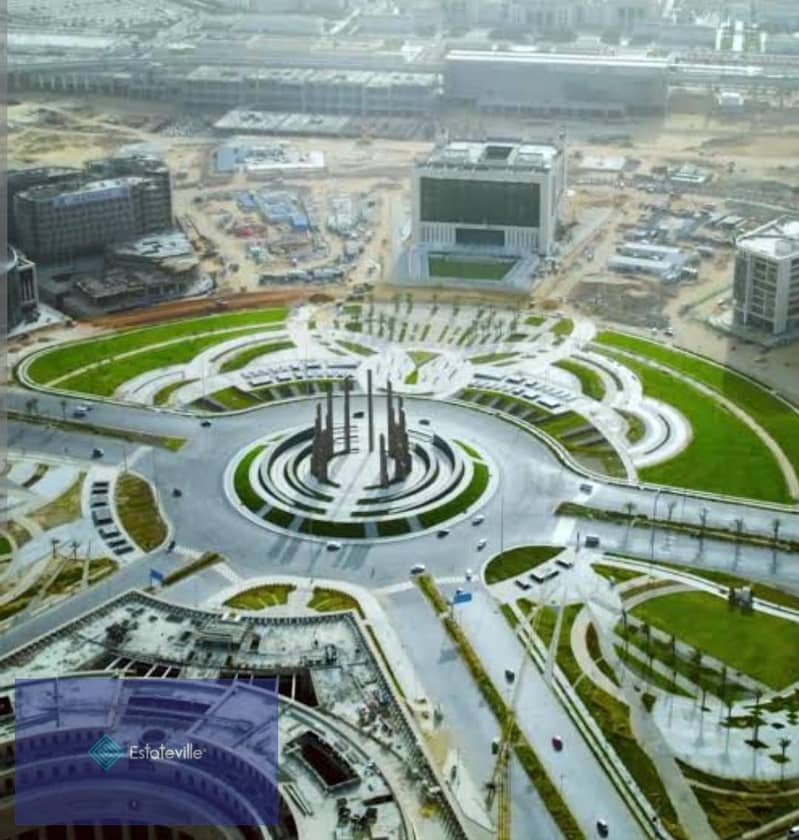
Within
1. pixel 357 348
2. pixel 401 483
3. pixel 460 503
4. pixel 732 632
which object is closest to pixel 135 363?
pixel 357 348

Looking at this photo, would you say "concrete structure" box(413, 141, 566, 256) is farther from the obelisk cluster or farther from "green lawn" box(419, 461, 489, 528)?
"green lawn" box(419, 461, 489, 528)

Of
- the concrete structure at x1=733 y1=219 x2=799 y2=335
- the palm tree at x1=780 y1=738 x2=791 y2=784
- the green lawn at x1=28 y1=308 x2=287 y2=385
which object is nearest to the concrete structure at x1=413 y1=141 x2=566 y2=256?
the green lawn at x1=28 y1=308 x2=287 y2=385

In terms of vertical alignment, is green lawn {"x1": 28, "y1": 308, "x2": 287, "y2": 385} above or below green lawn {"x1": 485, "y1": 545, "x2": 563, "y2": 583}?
above

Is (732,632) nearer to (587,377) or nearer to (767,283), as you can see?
(587,377)

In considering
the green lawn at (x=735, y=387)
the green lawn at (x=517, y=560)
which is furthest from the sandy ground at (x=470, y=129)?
the green lawn at (x=517, y=560)

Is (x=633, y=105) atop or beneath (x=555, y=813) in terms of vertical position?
atop

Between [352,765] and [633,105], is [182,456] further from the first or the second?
[633,105]

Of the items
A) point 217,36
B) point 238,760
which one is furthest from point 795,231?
point 217,36
